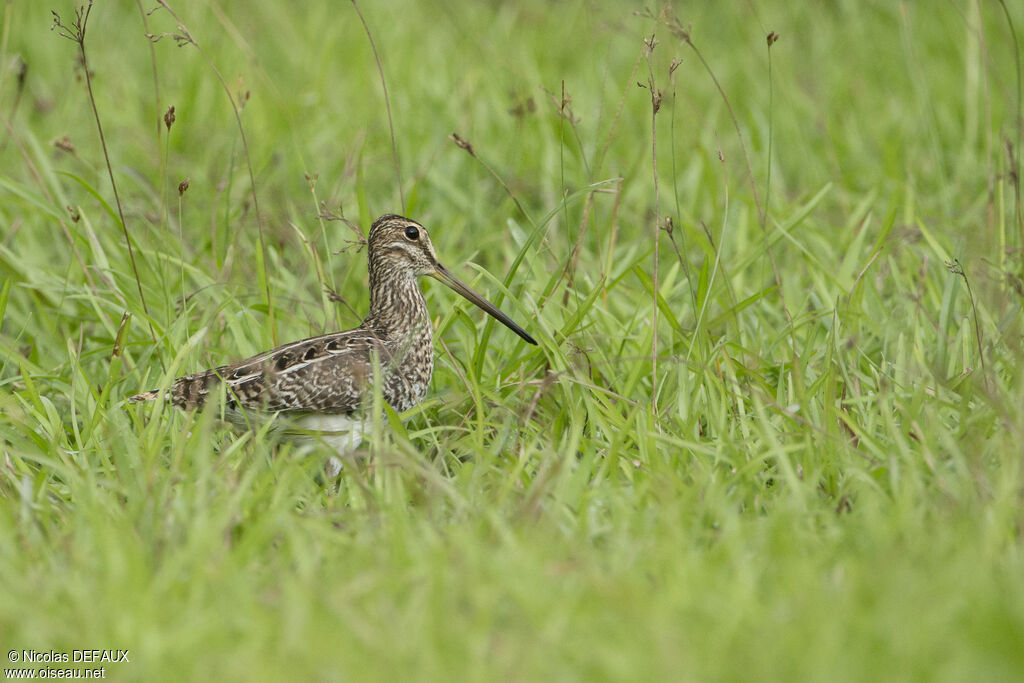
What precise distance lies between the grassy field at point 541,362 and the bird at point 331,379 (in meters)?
0.12

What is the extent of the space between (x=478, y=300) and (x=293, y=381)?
0.85 m

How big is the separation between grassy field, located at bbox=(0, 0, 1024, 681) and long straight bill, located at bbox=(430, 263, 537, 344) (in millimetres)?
71

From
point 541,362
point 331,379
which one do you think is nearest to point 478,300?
point 541,362

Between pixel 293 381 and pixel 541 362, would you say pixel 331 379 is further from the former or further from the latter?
pixel 541 362

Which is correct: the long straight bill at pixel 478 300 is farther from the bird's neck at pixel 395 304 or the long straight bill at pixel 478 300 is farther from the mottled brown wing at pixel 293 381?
the mottled brown wing at pixel 293 381

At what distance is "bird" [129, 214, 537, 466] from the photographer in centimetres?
450

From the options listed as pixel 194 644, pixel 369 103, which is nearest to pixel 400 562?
pixel 194 644

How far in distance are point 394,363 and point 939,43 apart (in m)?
5.91

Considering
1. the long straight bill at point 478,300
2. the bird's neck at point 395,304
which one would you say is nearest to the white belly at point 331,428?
the bird's neck at point 395,304

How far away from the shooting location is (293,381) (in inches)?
178

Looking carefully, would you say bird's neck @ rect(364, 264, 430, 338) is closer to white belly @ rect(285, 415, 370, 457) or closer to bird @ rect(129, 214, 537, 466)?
bird @ rect(129, 214, 537, 466)

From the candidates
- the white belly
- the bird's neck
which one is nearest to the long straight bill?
the bird's neck

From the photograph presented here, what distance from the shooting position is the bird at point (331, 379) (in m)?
4.50

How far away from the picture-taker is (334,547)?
3.39 metres
